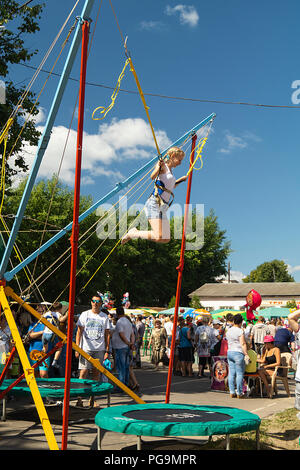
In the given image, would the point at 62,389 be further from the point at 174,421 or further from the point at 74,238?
the point at 74,238

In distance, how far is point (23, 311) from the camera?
36.2 ft

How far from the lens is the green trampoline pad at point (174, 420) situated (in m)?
4.60

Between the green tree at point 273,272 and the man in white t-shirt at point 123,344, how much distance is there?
82503 mm

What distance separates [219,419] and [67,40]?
4.51 meters

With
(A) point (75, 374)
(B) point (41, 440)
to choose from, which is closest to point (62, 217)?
(A) point (75, 374)

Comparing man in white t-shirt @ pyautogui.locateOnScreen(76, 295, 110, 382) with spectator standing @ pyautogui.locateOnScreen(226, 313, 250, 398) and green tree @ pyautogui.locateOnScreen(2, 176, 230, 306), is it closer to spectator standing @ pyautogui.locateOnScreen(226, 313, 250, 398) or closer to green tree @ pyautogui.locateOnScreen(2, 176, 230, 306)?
spectator standing @ pyautogui.locateOnScreen(226, 313, 250, 398)

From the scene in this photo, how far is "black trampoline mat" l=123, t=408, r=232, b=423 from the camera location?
199 inches

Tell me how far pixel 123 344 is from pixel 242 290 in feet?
164

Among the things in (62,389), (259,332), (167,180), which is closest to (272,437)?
(62,389)

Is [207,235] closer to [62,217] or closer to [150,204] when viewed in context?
[62,217]

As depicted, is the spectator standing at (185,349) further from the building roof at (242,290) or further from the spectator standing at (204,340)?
the building roof at (242,290)

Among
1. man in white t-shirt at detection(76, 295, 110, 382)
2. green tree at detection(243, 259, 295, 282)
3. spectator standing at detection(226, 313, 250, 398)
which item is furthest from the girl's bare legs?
green tree at detection(243, 259, 295, 282)

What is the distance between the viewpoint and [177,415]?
17.7ft

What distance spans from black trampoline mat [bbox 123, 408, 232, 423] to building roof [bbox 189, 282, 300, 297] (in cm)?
4796
